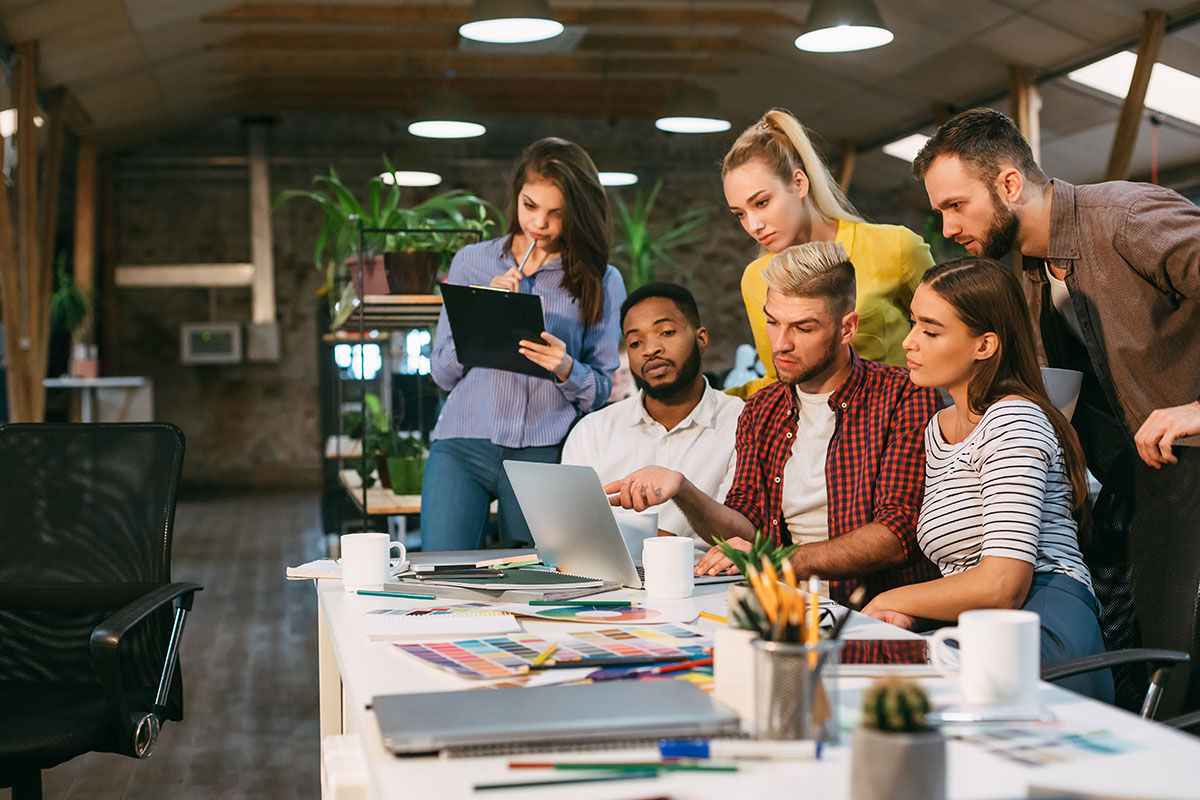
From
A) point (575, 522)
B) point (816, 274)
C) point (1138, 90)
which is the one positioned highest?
point (1138, 90)

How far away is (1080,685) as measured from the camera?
165 centimetres

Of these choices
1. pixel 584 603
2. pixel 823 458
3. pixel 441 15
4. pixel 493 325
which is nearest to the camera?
pixel 584 603

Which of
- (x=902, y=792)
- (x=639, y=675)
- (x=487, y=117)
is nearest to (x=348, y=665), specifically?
(x=639, y=675)

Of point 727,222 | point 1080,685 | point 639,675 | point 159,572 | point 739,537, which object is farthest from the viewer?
point 727,222

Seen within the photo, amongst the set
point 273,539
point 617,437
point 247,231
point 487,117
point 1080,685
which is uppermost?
point 487,117

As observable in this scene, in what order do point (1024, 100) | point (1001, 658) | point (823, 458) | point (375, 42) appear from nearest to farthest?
1. point (1001, 658)
2. point (823, 458)
3. point (1024, 100)
4. point (375, 42)

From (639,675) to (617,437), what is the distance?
141 cm

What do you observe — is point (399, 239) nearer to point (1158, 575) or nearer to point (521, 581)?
point (521, 581)

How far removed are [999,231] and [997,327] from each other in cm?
34

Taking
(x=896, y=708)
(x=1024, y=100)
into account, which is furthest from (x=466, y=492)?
(x=1024, y=100)

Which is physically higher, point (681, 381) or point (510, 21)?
point (510, 21)

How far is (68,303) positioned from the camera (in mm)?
10164

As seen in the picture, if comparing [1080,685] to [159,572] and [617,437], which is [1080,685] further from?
[159,572]

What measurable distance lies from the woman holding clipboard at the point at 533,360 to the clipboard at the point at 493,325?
0.13 feet
